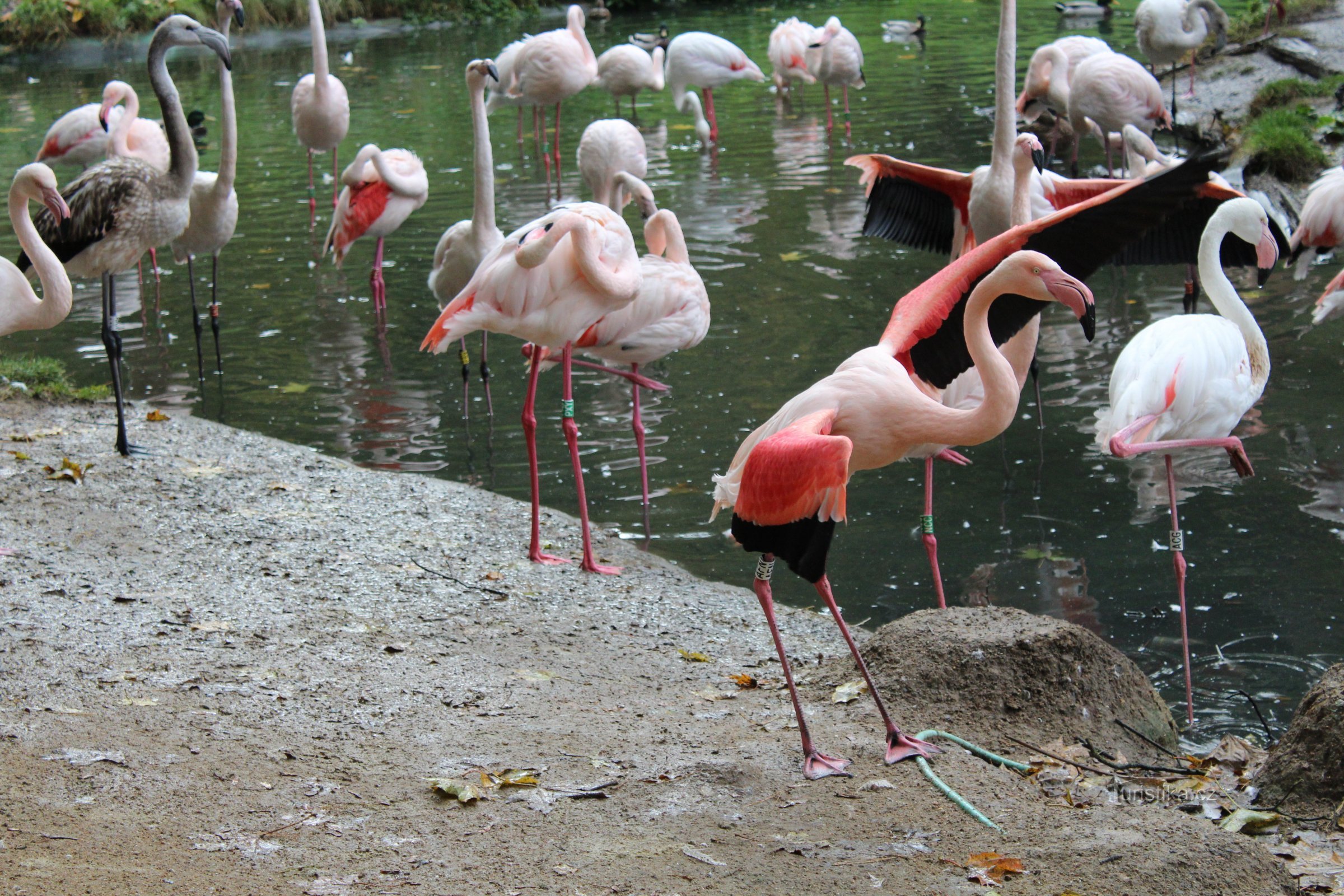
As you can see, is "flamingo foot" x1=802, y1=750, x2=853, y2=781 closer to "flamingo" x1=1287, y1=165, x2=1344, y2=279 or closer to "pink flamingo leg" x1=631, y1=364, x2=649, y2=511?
"pink flamingo leg" x1=631, y1=364, x2=649, y2=511

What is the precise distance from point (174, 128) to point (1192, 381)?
15.4ft

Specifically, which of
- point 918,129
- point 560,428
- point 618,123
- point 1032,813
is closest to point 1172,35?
point 918,129

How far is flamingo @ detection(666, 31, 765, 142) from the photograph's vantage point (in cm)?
1463

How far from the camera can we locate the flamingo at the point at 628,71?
14.4 m

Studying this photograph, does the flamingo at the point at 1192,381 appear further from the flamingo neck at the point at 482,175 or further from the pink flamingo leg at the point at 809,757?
the flamingo neck at the point at 482,175

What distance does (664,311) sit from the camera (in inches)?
206

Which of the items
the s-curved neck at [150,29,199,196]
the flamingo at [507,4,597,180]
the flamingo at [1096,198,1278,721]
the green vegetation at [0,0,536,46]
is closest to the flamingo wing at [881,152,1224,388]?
the flamingo at [1096,198,1278,721]

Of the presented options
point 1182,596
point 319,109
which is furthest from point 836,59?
point 1182,596

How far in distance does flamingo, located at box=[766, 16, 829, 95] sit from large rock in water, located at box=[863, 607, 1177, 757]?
12.6m

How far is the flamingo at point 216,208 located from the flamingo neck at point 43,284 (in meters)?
1.46

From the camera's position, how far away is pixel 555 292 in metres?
4.80

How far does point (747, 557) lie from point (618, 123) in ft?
15.7

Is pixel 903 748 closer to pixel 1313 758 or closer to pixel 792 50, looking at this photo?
pixel 1313 758

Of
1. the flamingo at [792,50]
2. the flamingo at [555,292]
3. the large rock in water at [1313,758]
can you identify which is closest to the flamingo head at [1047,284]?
the large rock in water at [1313,758]
